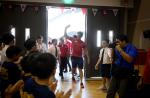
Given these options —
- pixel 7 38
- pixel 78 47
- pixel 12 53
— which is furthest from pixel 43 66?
pixel 78 47

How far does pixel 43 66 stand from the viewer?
6.02 feet

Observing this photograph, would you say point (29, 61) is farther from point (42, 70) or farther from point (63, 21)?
point (63, 21)

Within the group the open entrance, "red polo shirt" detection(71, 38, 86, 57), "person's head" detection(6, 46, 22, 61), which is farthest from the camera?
the open entrance

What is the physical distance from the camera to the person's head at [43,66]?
1.84 meters

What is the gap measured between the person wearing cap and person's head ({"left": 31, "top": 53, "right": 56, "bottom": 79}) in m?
2.51

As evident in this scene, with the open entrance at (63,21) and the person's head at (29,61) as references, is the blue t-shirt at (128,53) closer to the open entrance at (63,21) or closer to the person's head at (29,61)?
the person's head at (29,61)

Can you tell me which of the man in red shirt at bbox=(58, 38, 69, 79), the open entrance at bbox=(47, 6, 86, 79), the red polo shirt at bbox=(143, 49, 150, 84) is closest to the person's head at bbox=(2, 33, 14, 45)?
the red polo shirt at bbox=(143, 49, 150, 84)

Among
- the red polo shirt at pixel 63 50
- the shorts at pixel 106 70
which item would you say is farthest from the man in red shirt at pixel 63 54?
the shorts at pixel 106 70

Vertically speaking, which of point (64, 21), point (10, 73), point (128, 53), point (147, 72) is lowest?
point (147, 72)

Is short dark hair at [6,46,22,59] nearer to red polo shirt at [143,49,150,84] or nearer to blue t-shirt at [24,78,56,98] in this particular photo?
blue t-shirt at [24,78,56,98]

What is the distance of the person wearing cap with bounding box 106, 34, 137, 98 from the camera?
427cm

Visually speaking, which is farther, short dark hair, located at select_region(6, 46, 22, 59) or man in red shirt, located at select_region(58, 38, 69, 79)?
man in red shirt, located at select_region(58, 38, 69, 79)

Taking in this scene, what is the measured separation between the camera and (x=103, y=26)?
9.35 metres

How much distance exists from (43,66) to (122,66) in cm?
268
